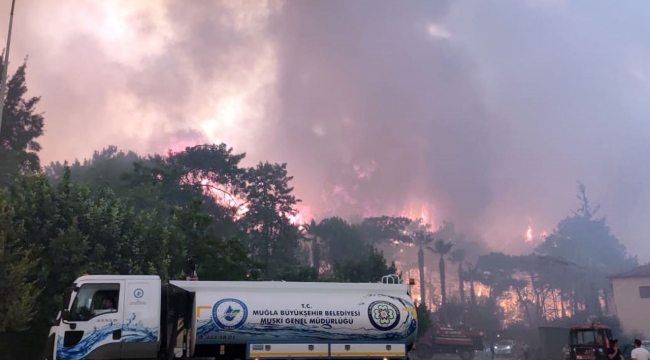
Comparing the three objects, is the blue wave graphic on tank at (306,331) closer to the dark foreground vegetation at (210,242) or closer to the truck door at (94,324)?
the truck door at (94,324)

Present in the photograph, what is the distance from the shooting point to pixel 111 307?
45.4ft

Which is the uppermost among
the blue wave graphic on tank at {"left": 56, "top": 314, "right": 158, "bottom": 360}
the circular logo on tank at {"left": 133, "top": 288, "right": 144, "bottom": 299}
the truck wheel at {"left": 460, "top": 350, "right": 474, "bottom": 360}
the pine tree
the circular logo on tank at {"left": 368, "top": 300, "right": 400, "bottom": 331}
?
the pine tree

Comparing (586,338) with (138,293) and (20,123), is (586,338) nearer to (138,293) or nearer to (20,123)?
(138,293)

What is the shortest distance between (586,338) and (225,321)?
73.2 feet

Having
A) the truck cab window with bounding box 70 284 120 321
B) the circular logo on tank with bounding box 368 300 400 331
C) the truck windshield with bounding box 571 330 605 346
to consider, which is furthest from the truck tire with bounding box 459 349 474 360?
the truck cab window with bounding box 70 284 120 321

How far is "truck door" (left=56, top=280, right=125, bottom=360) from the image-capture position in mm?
13430

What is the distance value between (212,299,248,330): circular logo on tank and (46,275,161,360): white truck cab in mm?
1473

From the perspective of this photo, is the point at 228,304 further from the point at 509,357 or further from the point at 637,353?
the point at 509,357

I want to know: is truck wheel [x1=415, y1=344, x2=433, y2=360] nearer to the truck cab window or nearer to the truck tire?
the truck tire

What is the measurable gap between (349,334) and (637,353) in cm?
904

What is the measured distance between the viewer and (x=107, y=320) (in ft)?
44.8

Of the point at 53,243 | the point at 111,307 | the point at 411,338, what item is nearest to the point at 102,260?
the point at 53,243

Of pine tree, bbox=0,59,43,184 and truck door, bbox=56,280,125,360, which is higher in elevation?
pine tree, bbox=0,59,43,184

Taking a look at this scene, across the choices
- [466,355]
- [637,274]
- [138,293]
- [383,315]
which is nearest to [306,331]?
[383,315]
